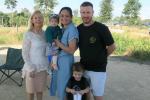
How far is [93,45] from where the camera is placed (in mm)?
4340

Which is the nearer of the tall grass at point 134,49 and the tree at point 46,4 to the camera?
the tall grass at point 134,49

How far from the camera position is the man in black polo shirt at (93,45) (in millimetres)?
4312

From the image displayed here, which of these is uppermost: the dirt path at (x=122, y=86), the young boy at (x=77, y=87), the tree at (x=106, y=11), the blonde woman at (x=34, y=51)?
the tree at (x=106, y=11)

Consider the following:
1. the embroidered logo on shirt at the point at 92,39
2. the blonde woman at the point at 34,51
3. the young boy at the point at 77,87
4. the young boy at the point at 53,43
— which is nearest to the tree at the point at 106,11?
the blonde woman at the point at 34,51

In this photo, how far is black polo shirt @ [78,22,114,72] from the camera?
14.2 feet

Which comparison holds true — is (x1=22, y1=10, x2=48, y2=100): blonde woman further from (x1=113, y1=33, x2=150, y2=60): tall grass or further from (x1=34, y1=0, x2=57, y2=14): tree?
(x1=34, y1=0, x2=57, y2=14): tree

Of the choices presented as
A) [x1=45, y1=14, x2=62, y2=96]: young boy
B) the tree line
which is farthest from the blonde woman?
the tree line

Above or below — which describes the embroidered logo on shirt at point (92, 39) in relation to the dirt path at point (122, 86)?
above

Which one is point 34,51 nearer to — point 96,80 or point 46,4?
point 96,80

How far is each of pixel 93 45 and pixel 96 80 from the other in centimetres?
47

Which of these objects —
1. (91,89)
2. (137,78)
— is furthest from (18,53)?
(91,89)

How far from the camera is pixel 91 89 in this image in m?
4.65

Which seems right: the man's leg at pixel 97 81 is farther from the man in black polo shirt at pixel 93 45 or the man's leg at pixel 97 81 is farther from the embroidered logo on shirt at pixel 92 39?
the embroidered logo on shirt at pixel 92 39

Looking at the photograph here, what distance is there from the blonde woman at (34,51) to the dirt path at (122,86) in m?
1.76
